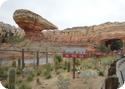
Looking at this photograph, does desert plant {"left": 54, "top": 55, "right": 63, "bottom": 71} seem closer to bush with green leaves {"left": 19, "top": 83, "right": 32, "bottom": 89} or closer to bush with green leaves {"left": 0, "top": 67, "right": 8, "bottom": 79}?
bush with green leaves {"left": 19, "top": 83, "right": 32, "bottom": 89}

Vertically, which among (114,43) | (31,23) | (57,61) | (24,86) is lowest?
(24,86)

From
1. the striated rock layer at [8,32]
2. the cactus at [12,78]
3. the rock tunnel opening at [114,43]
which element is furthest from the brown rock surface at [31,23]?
the rock tunnel opening at [114,43]

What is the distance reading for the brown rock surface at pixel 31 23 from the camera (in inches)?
136

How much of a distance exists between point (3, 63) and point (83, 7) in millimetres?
647

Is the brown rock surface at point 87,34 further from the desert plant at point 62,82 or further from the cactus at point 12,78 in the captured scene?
the cactus at point 12,78

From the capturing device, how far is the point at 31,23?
3.45 metres

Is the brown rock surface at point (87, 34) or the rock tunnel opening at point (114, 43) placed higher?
the brown rock surface at point (87, 34)

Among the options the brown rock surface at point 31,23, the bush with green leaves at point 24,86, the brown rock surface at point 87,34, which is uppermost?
the brown rock surface at point 31,23

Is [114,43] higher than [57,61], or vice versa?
[114,43]

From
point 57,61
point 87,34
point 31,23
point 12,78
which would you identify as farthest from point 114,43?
point 12,78

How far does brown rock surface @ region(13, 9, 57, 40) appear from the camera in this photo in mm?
3449

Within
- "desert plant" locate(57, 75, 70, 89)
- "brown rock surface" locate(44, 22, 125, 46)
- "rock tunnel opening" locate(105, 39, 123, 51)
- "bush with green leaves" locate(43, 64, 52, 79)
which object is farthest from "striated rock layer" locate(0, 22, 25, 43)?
"rock tunnel opening" locate(105, 39, 123, 51)

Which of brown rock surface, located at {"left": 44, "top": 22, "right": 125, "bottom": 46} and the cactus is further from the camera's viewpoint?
brown rock surface, located at {"left": 44, "top": 22, "right": 125, "bottom": 46}

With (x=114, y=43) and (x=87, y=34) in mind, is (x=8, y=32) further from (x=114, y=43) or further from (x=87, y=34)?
(x=114, y=43)
